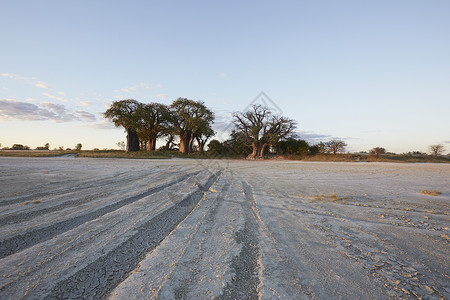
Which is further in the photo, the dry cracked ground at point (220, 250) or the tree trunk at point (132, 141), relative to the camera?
the tree trunk at point (132, 141)

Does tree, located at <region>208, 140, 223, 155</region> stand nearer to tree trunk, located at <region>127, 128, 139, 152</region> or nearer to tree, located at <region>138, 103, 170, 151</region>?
tree, located at <region>138, 103, 170, 151</region>

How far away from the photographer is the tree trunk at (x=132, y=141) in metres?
30.3

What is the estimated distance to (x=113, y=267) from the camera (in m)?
1.50

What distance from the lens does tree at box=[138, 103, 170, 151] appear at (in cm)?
3047

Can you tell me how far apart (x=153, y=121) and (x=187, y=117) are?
20.3 ft

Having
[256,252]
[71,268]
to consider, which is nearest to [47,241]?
[71,268]

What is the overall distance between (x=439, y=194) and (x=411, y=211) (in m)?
2.27

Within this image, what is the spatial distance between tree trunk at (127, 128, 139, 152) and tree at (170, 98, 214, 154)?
696 centimetres

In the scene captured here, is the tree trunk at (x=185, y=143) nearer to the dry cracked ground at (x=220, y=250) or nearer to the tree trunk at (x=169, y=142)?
the tree trunk at (x=169, y=142)

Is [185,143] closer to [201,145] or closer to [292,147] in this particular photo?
[201,145]

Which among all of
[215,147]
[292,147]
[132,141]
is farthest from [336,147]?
[132,141]

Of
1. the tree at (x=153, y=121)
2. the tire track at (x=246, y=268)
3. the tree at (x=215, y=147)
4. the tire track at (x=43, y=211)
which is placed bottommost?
the tire track at (x=246, y=268)

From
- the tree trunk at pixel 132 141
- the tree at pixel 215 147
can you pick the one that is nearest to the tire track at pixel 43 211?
the tree trunk at pixel 132 141

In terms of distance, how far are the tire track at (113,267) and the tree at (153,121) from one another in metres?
30.5
